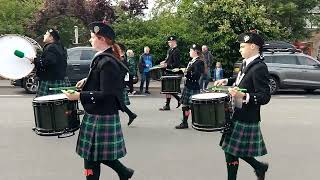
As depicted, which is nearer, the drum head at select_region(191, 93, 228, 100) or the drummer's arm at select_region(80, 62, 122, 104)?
the drummer's arm at select_region(80, 62, 122, 104)

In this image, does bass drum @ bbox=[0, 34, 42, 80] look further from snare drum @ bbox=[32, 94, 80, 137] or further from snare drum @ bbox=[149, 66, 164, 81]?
snare drum @ bbox=[149, 66, 164, 81]

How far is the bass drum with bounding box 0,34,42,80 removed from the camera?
19.3 feet

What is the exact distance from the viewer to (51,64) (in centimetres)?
698

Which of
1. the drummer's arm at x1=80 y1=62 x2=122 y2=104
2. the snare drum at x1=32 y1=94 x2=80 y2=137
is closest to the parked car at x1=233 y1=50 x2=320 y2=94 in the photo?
the snare drum at x1=32 y1=94 x2=80 y2=137

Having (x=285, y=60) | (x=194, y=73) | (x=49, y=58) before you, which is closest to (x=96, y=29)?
(x=49, y=58)

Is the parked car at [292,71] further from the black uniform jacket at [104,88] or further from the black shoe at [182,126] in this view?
the black uniform jacket at [104,88]

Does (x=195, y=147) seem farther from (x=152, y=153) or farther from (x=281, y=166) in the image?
(x=281, y=166)

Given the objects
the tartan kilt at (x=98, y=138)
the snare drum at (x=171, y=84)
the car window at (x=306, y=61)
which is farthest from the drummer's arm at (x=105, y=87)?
the car window at (x=306, y=61)

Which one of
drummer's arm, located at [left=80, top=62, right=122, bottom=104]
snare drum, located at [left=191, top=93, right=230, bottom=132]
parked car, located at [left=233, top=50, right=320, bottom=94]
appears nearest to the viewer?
drummer's arm, located at [left=80, top=62, right=122, bottom=104]

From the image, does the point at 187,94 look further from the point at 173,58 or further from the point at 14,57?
the point at 14,57

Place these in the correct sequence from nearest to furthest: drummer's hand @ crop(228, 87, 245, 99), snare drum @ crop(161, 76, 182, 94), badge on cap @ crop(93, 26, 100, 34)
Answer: badge on cap @ crop(93, 26, 100, 34)
drummer's hand @ crop(228, 87, 245, 99)
snare drum @ crop(161, 76, 182, 94)

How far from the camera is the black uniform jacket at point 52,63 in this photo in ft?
22.3

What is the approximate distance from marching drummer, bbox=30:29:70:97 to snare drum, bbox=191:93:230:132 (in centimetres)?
258

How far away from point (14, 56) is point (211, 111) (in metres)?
2.59
